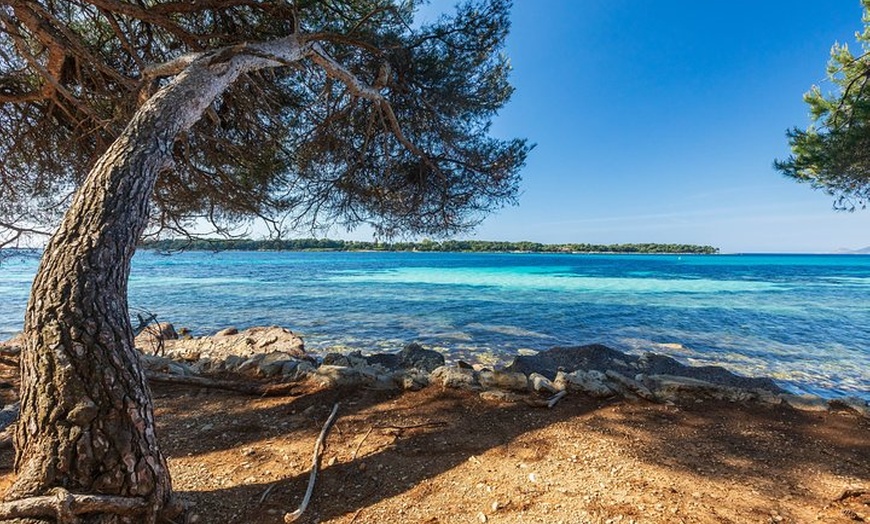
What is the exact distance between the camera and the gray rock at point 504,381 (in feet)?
11.2

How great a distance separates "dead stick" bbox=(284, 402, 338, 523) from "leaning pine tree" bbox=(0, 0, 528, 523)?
0.54m

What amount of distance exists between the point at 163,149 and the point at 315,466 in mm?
2067

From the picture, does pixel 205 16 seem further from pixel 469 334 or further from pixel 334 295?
pixel 334 295

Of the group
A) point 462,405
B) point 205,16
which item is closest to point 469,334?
point 462,405

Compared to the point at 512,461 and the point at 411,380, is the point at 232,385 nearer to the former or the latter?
the point at 411,380

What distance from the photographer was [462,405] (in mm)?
3168

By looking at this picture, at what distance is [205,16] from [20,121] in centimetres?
279

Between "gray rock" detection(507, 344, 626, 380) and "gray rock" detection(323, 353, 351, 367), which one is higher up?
"gray rock" detection(323, 353, 351, 367)

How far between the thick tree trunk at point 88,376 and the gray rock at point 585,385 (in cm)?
304

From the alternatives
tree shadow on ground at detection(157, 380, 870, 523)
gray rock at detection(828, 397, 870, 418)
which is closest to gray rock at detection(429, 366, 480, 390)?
tree shadow on ground at detection(157, 380, 870, 523)

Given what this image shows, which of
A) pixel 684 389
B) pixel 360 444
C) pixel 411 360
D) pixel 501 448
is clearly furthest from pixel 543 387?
pixel 411 360

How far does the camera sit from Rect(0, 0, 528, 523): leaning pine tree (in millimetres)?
1457

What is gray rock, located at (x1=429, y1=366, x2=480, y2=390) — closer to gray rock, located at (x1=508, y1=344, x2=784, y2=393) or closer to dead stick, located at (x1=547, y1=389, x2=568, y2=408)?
dead stick, located at (x1=547, y1=389, x2=568, y2=408)

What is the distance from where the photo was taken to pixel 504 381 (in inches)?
135
